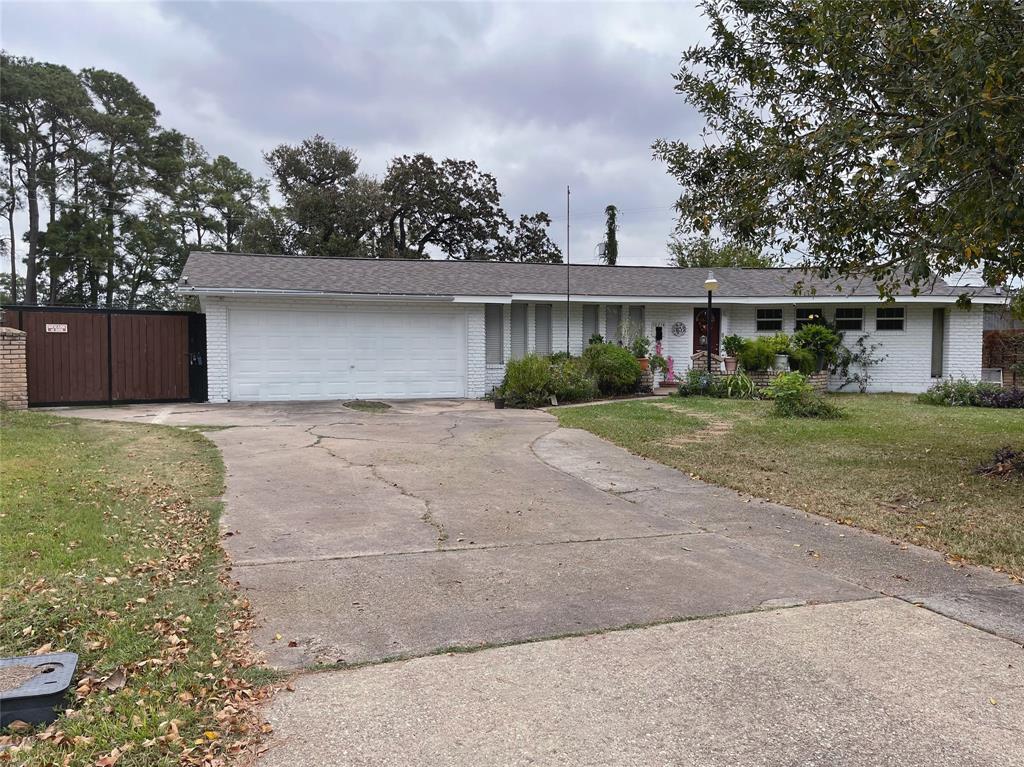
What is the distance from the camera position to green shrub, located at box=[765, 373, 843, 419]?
12617 millimetres

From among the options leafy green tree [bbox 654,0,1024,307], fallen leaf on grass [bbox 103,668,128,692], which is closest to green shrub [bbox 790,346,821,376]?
leafy green tree [bbox 654,0,1024,307]

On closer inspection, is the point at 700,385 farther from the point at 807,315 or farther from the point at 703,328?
the point at 807,315

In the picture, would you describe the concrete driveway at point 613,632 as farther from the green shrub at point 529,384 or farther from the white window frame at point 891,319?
the white window frame at point 891,319

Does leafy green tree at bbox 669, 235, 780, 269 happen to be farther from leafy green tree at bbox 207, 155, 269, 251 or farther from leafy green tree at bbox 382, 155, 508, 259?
leafy green tree at bbox 207, 155, 269, 251

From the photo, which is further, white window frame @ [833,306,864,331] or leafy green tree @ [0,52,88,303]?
leafy green tree @ [0,52,88,303]

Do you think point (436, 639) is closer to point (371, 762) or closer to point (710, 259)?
point (371, 762)

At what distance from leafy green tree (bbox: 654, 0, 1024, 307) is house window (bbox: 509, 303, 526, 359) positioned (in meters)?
9.85

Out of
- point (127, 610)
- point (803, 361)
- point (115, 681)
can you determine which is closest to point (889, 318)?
point (803, 361)

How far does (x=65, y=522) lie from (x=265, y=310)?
1096 cm

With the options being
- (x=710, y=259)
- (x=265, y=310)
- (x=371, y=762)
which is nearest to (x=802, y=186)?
(x=371, y=762)

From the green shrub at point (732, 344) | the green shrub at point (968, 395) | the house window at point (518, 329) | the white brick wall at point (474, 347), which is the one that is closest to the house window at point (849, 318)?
the green shrub at point (732, 344)

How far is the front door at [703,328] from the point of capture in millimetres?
19719

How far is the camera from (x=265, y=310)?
15781mm

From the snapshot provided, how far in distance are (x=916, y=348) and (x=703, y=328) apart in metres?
5.70
